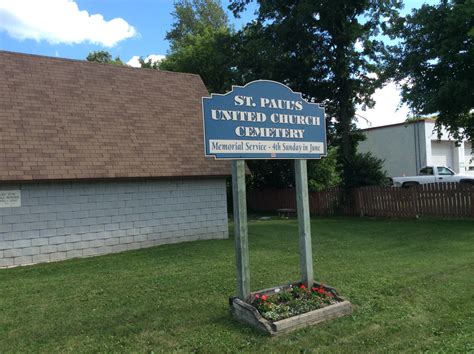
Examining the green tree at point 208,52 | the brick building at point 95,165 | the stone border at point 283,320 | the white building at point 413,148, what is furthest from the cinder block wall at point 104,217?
the white building at point 413,148

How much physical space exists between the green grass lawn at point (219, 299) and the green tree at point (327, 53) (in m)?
11.6

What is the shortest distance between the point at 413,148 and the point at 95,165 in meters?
30.0

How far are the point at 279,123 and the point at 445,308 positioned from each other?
128 inches

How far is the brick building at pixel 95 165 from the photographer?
33.7ft

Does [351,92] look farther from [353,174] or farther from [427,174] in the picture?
[427,174]

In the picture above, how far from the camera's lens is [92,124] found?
12.0 m

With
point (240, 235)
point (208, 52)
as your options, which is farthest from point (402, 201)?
point (208, 52)

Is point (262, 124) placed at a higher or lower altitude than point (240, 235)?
higher

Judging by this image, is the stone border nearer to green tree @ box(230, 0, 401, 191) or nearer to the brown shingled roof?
the brown shingled roof

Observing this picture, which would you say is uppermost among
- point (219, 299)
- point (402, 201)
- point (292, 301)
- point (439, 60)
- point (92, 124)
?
point (439, 60)

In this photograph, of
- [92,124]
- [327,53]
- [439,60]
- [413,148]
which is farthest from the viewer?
[413,148]

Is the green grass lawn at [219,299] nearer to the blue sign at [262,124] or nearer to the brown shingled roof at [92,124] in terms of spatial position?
the blue sign at [262,124]

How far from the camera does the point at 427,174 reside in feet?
87.4

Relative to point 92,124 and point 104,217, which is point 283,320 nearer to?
point 104,217
